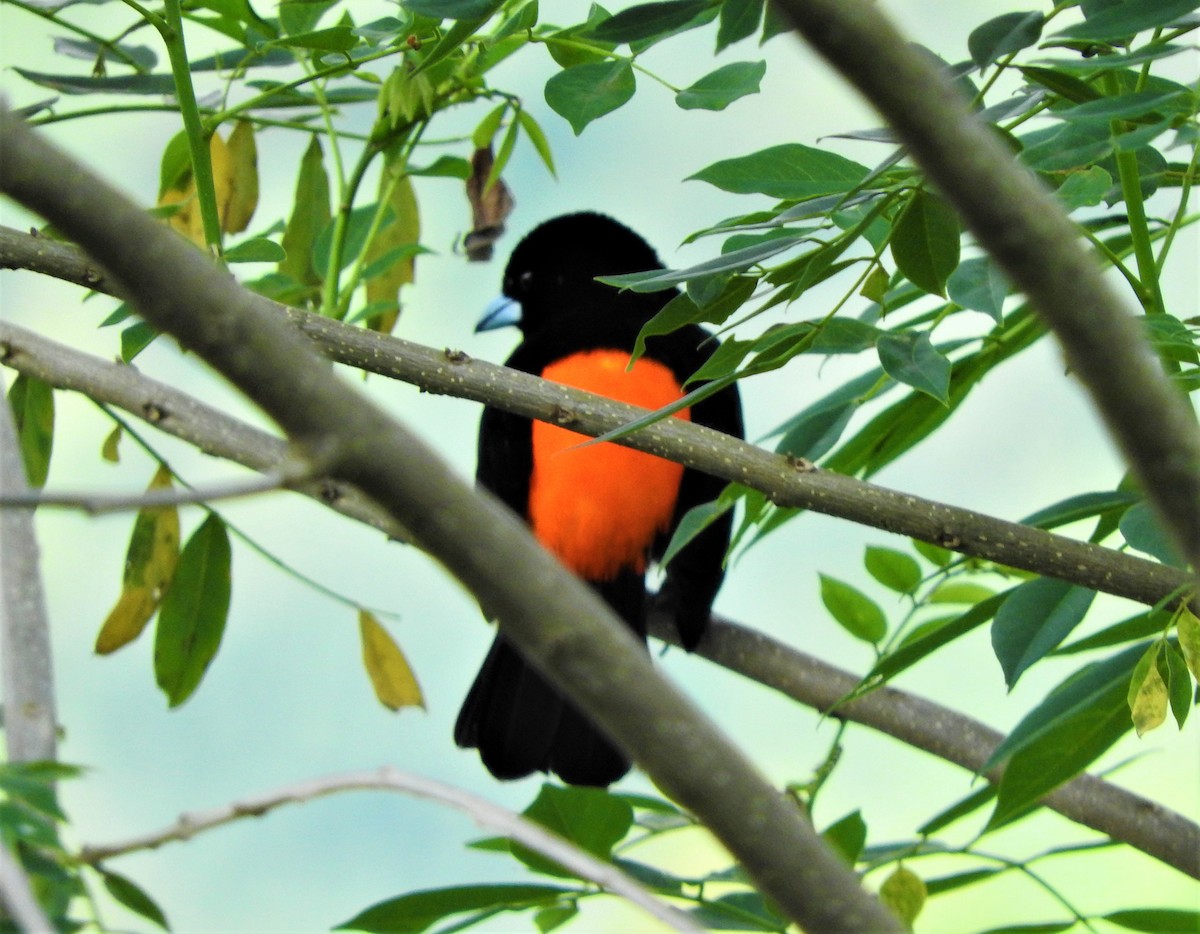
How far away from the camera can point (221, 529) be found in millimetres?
2186

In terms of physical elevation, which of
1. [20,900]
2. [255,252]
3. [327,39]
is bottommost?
[20,900]

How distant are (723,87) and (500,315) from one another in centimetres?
229

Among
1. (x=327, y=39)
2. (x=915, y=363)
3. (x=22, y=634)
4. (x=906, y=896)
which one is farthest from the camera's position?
(x=22, y=634)

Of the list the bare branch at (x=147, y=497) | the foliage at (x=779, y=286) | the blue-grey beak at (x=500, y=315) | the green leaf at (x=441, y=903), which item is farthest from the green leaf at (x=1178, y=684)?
the blue-grey beak at (x=500, y=315)

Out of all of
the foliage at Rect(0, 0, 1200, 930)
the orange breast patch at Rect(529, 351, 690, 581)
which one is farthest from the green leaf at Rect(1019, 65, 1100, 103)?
the orange breast patch at Rect(529, 351, 690, 581)

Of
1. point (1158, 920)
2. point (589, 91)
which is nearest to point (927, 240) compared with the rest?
point (589, 91)

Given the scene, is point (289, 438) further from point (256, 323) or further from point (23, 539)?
point (23, 539)

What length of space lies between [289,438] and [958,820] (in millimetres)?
1315

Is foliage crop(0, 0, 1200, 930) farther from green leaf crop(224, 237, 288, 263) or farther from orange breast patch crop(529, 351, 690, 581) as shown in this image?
orange breast patch crop(529, 351, 690, 581)

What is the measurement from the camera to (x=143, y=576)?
2191mm

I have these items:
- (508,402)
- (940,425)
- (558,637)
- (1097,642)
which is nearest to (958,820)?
(1097,642)

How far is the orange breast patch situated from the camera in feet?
9.84

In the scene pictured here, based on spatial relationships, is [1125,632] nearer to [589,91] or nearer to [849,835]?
[849,835]

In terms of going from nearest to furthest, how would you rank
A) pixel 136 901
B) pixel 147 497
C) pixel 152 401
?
pixel 147 497, pixel 136 901, pixel 152 401
